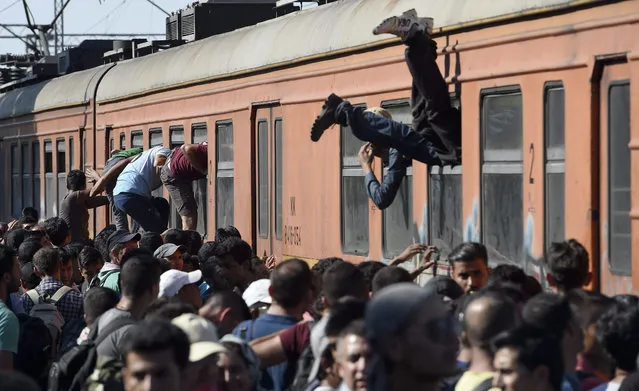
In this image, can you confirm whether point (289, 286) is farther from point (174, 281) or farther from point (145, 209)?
point (145, 209)

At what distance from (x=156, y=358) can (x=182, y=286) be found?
2896 millimetres

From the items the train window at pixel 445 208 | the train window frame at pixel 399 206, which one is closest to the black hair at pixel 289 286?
the train window at pixel 445 208

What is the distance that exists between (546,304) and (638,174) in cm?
226

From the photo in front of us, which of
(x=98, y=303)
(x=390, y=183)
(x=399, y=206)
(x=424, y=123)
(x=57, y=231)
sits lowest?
(x=98, y=303)

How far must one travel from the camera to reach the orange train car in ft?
25.2

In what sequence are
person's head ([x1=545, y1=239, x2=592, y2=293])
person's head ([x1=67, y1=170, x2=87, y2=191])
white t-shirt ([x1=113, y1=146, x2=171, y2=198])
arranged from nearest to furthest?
person's head ([x1=545, y1=239, x2=592, y2=293]), white t-shirt ([x1=113, y1=146, x2=171, y2=198]), person's head ([x1=67, y1=170, x2=87, y2=191])

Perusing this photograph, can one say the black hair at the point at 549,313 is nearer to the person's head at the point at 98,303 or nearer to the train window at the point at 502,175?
the person's head at the point at 98,303

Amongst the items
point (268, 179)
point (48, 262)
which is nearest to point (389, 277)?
point (48, 262)

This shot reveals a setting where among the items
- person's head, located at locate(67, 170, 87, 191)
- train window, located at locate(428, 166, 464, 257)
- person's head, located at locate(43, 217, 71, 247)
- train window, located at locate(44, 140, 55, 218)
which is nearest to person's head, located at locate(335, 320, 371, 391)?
train window, located at locate(428, 166, 464, 257)

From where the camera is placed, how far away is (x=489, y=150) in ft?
29.6

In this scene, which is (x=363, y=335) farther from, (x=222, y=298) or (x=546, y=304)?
(x=222, y=298)

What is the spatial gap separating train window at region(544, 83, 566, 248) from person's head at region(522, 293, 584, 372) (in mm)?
2845

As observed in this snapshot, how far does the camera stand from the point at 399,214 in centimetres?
1042

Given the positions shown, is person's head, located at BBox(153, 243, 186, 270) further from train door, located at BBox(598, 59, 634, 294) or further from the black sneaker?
train door, located at BBox(598, 59, 634, 294)
